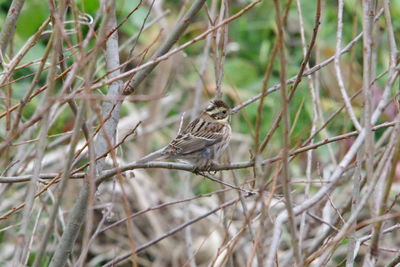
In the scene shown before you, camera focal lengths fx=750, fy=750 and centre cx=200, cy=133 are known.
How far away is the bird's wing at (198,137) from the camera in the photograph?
4.34 m

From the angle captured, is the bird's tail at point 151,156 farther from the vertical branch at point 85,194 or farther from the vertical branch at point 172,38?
the vertical branch at point 172,38

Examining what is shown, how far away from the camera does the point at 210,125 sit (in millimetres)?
4742

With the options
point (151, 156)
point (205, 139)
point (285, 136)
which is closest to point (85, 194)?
point (151, 156)

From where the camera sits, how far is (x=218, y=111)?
4555mm

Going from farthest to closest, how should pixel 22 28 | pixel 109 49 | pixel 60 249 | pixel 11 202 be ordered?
pixel 22 28, pixel 11 202, pixel 109 49, pixel 60 249

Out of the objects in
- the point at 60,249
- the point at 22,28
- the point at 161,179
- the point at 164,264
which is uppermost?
the point at 22,28

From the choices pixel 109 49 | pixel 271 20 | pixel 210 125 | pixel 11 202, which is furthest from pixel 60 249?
pixel 271 20

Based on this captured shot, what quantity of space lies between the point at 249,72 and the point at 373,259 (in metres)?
5.30

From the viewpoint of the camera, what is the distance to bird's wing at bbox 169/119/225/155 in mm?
4344

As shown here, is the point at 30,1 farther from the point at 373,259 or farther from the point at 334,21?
the point at 373,259

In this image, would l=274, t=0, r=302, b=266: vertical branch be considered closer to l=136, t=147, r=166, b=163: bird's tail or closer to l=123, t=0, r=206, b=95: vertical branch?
l=136, t=147, r=166, b=163: bird's tail

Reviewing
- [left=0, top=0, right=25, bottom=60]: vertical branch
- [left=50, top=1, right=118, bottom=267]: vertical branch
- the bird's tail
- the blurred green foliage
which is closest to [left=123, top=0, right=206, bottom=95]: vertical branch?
[left=50, top=1, right=118, bottom=267]: vertical branch

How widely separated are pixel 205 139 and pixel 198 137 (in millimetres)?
54

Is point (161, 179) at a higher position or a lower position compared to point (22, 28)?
lower
